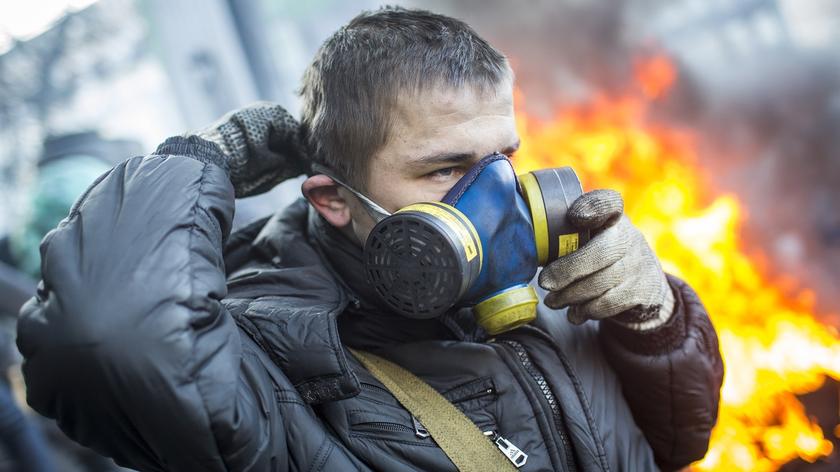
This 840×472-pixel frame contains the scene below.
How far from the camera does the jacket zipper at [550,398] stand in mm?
1723

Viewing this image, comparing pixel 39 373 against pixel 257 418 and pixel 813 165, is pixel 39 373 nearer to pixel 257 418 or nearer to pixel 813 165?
pixel 257 418

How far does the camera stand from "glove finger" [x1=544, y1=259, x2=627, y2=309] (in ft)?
5.49

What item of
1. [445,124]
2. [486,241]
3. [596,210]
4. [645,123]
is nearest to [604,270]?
[596,210]

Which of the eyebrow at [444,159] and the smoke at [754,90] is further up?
the eyebrow at [444,159]

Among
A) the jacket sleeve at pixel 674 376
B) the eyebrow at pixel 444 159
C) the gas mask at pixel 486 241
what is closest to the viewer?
the gas mask at pixel 486 241

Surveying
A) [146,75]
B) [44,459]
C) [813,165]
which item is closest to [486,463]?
[44,459]

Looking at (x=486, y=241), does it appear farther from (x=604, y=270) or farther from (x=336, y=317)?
(x=336, y=317)

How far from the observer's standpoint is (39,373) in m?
1.33

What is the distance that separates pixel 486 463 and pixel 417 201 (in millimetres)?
721

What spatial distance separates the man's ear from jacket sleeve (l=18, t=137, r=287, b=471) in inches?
19.4

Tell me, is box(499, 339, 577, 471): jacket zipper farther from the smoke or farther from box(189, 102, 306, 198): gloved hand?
the smoke

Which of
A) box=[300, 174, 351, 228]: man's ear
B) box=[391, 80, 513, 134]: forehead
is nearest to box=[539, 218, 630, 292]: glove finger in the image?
box=[391, 80, 513, 134]: forehead

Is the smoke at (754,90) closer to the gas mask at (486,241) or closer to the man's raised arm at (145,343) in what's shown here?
the gas mask at (486,241)

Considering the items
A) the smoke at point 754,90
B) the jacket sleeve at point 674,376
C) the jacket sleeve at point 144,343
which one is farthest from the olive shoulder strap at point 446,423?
the smoke at point 754,90
